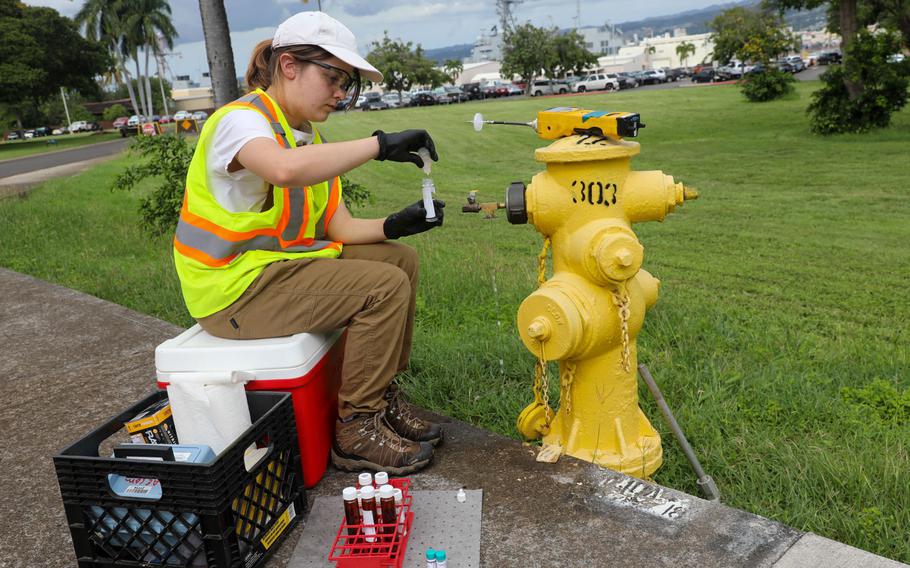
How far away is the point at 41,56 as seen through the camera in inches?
1512

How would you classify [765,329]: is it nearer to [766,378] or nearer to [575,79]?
[766,378]

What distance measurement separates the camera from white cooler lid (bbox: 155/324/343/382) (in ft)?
7.52

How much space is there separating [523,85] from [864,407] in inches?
2263

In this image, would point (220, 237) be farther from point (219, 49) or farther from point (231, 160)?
point (219, 49)

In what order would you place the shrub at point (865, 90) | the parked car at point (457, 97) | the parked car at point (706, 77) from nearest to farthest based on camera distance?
the shrub at point (865, 90)
the parked car at point (706, 77)
the parked car at point (457, 97)

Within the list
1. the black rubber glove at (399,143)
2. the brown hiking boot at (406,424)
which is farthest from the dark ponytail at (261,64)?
the brown hiking boot at (406,424)

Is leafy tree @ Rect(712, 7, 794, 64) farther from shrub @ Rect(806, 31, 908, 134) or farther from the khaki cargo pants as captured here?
the khaki cargo pants

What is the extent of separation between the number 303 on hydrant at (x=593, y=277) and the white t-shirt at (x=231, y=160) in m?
0.80

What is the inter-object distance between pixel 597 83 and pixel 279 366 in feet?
160

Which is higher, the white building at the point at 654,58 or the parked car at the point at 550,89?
the white building at the point at 654,58

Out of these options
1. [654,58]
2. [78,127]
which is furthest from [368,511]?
[654,58]

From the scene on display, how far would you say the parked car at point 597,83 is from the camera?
46.9 meters

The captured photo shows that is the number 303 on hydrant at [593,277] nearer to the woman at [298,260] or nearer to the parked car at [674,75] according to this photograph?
the woman at [298,260]

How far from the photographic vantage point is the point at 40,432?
120 inches
